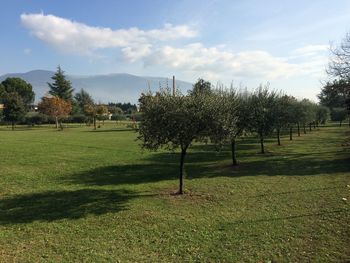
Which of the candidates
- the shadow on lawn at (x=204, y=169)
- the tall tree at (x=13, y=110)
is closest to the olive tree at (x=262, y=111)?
the shadow on lawn at (x=204, y=169)

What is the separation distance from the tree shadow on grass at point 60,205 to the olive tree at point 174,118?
2.31 meters

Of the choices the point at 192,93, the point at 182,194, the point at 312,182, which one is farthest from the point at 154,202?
the point at 312,182

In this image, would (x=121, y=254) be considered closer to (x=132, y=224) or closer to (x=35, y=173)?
Result: (x=132, y=224)

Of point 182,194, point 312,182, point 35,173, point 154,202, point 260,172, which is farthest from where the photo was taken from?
point 260,172

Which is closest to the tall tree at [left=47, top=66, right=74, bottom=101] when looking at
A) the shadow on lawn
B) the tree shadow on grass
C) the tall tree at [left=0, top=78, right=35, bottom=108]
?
the tall tree at [left=0, top=78, right=35, bottom=108]

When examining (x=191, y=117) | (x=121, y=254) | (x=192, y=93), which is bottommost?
(x=121, y=254)

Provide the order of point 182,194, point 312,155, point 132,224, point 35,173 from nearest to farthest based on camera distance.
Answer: point 132,224 < point 182,194 < point 35,173 < point 312,155

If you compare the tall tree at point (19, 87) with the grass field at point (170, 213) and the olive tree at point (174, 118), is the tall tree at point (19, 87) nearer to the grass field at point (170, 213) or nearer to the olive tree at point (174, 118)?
the grass field at point (170, 213)

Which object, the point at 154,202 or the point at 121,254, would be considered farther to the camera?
the point at 154,202

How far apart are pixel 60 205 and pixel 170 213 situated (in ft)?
11.3

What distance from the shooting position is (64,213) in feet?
36.9

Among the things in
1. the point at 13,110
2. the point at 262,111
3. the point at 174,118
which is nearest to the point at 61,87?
the point at 13,110

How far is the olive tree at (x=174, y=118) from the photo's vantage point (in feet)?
42.7

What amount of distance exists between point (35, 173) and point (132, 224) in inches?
349
